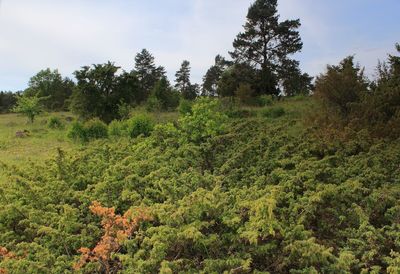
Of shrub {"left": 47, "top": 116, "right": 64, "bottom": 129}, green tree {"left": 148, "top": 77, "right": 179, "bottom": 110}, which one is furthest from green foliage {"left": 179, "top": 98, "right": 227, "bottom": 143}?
green tree {"left": 148, "top": 77, "right": 179, "bottom": 110}

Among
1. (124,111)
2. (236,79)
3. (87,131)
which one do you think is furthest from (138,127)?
(236,79)

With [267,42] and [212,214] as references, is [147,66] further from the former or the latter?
[212,214]

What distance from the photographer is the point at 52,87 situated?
38.0 metres

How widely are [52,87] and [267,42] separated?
20.8 m

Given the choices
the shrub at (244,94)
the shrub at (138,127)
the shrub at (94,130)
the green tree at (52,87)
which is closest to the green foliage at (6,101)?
the green tree at (52,87)

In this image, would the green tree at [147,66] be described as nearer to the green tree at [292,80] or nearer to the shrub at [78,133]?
the green tree at [292,80]

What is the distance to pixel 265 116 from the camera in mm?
17875

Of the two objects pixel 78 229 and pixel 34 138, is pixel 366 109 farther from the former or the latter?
pixel 34 138

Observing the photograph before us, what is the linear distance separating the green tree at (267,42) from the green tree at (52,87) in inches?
611

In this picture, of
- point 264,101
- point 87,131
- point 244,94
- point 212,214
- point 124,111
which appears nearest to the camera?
point 212,214

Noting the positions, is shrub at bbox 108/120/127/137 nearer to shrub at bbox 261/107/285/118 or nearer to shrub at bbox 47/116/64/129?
shrub at bbox 261/107/285/118

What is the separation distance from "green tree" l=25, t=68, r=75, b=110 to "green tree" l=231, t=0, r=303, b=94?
1552 cm

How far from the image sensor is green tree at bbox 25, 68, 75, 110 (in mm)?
35125

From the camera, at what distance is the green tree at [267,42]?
86.1 feet
